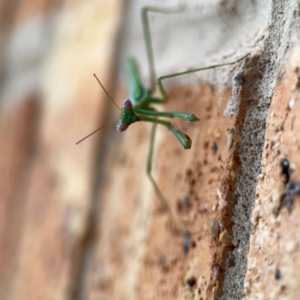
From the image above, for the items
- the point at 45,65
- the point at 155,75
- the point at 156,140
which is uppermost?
the point at 45,65

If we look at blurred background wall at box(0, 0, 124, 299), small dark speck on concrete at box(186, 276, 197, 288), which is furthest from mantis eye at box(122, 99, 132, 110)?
small dark speck on concrete at box(186, 276, 197, 288)

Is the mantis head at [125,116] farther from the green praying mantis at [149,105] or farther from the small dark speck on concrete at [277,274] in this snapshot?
the small dark speck on concrete at [277,274]

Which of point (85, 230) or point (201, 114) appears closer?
point (201, 114)

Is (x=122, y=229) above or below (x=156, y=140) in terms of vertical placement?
below

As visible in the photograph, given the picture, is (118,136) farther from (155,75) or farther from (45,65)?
(45,65)

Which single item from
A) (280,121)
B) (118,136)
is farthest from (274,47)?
(118,136)

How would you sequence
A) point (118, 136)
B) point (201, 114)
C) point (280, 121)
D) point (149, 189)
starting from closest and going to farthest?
point (280, 121)
point (201, 114)
point (149, 189)
point (118, 136)

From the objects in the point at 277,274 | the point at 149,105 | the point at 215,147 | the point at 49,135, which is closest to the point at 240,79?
the point at 215,147

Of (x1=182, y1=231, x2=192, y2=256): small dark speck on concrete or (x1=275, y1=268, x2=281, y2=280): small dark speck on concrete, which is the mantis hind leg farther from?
(x1=275, y1=268, x2=281, y2=280): small dark speck on concrete
